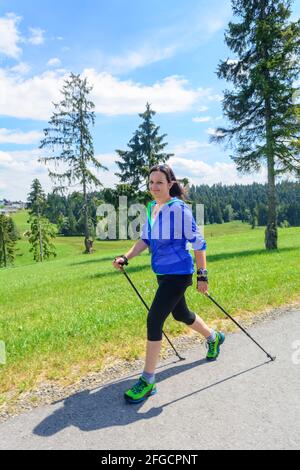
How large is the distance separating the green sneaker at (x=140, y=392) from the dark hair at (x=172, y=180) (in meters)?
2.27

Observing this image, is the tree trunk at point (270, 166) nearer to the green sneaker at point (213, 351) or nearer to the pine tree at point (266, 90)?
the pine tree at point (266, 90)

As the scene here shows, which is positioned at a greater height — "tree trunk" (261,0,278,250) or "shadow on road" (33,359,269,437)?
"tree trunk" (261,0,278,250)

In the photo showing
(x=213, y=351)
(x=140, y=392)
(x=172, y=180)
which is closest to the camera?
(x=140, y=392)

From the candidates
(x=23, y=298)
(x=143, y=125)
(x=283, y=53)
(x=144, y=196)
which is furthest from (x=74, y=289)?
(x=143, y=125)

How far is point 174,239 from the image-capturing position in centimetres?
445

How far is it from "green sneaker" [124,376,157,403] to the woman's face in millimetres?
2185

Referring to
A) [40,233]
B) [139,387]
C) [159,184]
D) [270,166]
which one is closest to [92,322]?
[139,387]

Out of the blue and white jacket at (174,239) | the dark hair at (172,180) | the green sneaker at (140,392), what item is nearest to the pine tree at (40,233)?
the dark hair at (172,180)

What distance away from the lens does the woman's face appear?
14.9 feet

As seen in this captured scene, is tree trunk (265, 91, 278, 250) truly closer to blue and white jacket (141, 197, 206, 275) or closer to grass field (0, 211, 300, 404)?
grass field (0, 211, 300, 404)

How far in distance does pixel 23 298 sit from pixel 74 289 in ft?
5.97

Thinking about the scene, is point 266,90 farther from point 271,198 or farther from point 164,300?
point 164,300

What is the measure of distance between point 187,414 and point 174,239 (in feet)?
6.22

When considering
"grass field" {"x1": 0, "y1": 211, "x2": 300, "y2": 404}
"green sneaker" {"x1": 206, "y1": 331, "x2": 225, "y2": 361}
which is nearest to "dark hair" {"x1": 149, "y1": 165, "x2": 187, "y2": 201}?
"green sneaker" {"x1": 206, "y1": 331, "x2": 225, "y2": 361}
